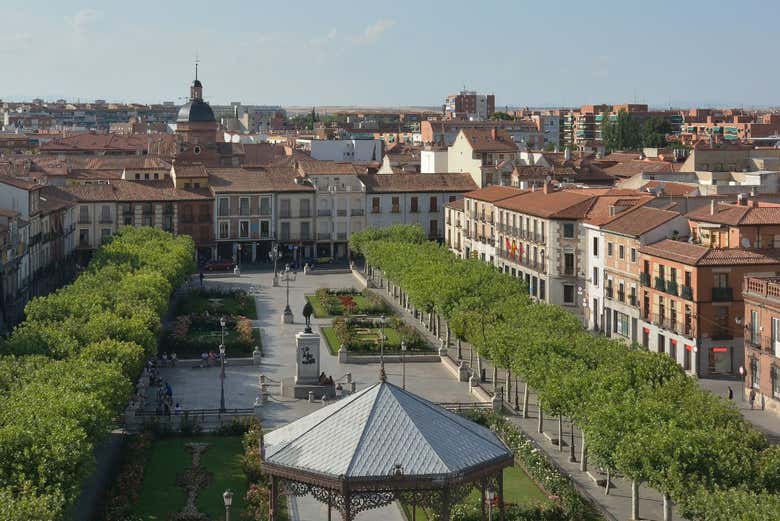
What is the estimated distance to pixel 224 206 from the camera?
390ft

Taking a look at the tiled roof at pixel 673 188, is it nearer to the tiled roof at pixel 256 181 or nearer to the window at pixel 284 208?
the window at pixel 284 208

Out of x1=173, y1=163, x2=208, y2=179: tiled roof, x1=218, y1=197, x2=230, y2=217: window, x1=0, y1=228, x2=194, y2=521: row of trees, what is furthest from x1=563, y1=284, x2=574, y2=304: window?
x1=173, y1=163, x2=208, y2=179: tiled roof

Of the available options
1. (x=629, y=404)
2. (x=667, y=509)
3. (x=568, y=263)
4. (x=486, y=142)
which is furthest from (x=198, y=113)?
(x=667, y=509)

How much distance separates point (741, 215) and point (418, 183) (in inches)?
2321

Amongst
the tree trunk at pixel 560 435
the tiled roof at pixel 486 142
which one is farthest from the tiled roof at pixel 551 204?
the tree trunk at pixel 560 435

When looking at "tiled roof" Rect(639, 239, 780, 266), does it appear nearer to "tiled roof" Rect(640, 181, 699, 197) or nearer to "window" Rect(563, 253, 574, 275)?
"window" Rect(563, 253, 574, 275)

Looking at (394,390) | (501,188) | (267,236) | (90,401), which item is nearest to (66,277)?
(267,236)

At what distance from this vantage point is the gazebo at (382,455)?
27.5 metres

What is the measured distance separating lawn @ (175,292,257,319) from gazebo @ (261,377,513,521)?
55.1 meters

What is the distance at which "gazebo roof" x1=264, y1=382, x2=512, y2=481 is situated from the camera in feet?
91.2

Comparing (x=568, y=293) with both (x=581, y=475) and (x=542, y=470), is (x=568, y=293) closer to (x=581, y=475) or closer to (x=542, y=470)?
(x=581, y=475)

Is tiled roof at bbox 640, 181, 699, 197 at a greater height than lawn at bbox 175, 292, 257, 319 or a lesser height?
greater

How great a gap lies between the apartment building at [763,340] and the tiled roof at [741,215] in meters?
7.74

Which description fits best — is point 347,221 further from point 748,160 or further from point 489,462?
point 489,462
